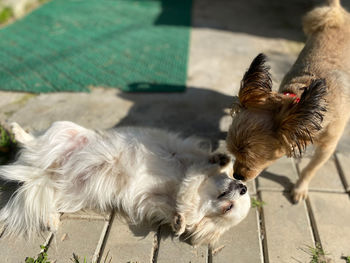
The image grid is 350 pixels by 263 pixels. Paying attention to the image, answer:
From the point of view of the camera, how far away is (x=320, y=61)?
9.11 ft

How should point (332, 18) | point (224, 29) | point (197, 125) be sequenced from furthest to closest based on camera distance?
point (224, 29) → point (197, 125) → point (332, 18)

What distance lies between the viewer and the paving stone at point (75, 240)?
2271 mm

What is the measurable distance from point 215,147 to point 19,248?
2153 mm

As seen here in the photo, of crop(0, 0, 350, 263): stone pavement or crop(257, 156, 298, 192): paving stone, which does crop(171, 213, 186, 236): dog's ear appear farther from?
crop(257, 156, 298, 192): paving stone

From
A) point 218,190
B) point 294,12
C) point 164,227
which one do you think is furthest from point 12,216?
point 294,12

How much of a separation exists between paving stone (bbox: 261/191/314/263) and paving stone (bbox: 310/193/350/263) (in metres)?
0.12

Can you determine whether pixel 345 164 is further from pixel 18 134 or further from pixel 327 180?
pixel 18 134

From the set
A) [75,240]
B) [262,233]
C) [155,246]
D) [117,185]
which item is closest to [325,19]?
[262,233]

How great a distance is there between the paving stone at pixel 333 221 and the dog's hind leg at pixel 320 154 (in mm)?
151

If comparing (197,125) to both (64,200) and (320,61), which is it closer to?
(320,61)

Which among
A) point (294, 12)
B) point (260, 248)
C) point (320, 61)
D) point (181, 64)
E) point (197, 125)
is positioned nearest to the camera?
point (260, 248)

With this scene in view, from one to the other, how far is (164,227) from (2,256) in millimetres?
1286

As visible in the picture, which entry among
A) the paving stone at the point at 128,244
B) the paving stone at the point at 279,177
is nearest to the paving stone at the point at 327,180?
the paving stone at the point at 279,177

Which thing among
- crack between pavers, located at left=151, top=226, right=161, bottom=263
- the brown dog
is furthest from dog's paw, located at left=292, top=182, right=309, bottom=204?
crack between pavers, located at left=151, top=226, right=161, bottom=263
